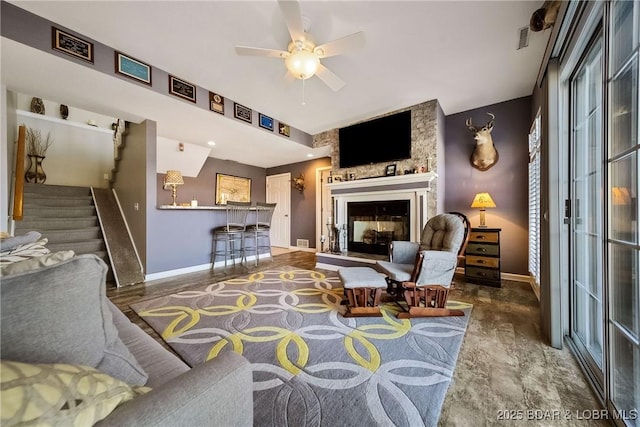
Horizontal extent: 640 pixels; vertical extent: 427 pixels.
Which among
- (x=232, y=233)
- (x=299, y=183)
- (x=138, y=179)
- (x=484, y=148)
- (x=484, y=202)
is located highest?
(x=484, y=148)

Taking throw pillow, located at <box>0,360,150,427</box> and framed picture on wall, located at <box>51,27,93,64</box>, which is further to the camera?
framed picture on wall, located at <box>51,27,93,64</box>

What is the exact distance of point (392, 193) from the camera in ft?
12.9

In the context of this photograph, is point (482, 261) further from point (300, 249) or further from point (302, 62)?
point (300, 249)

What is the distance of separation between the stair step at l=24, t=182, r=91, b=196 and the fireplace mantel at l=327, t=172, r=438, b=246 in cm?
458

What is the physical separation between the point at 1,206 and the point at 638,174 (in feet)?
17.0

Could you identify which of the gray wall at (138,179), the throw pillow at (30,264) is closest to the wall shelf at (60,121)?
the gray wall at (138,179)

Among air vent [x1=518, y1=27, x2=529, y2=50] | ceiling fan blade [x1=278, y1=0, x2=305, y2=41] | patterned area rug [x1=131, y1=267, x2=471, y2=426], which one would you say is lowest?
patterned area rug [x1=131, y1=267, x2=471, y2=426]

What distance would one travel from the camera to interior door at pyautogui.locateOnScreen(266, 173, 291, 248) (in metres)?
6.74

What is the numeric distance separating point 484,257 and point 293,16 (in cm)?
368

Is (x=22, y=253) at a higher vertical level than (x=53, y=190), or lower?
lower

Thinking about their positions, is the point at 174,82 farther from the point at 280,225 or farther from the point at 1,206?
the point at 280,225

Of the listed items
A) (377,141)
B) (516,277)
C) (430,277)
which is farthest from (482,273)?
(377,141)

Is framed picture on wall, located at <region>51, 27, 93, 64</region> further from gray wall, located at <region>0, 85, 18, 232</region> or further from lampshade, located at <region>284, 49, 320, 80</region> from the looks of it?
lampshade, located at <region>284, 49, 320, 80</region>

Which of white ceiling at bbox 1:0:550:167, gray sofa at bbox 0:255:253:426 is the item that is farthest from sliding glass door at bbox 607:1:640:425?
gray sofa at bbox 0:255:253:426
